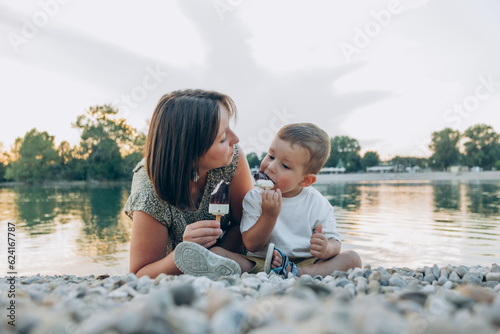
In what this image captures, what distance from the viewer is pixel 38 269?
14.3ft

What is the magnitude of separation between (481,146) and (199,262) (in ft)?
191

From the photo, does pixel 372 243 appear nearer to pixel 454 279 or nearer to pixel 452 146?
pixel 454 279

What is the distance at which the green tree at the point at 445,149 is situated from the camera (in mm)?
50688

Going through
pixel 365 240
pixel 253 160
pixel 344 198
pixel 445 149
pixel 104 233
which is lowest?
pixel 104 233

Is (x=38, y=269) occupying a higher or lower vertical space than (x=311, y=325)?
lower

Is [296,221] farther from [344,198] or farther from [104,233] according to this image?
[344,198]

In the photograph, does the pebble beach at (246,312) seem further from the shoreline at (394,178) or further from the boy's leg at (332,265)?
the shoreline at (394,178)

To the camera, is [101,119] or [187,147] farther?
[101,119]

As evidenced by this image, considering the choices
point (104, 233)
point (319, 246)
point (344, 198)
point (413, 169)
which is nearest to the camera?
point (319, 246)

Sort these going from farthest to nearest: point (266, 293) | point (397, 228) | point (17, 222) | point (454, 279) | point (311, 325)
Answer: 1. point (17, 222)
2. point (397, 228)
3. point (454, 279)
4. point (266, 293)
5. point (311, 325)

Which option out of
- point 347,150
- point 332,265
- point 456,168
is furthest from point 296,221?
point 347,150

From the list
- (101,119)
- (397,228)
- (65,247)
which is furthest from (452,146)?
(65,247)

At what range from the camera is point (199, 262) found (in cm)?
219

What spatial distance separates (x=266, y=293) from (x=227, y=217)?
1.59 metres
